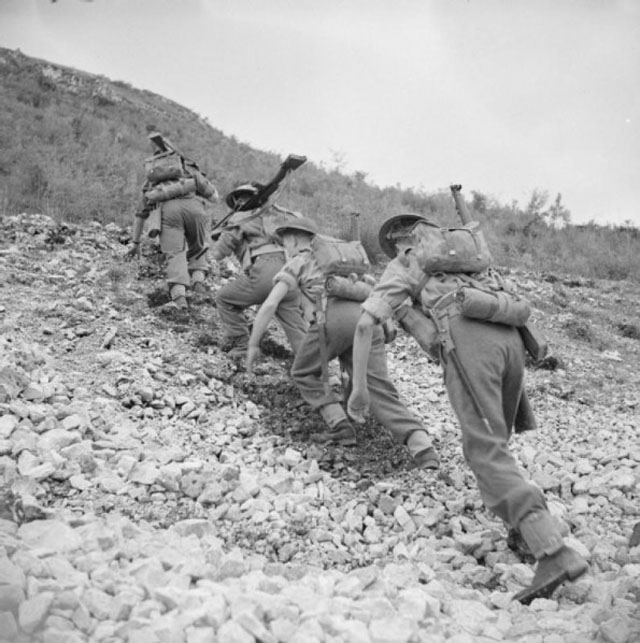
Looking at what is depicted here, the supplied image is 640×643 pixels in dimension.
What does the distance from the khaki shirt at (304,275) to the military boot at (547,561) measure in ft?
8.49

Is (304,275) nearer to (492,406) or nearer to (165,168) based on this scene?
(492,406)

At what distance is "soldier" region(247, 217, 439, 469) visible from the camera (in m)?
4.33

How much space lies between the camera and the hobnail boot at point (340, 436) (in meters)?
4.68

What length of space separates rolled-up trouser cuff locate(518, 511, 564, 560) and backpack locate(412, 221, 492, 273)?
54.7 inches

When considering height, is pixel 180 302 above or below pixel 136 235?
below

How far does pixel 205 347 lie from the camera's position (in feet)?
21.0

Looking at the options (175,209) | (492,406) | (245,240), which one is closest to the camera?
(492,406)

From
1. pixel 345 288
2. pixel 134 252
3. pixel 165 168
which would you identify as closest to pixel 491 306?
pixel 345 288

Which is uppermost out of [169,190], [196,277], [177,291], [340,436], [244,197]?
[244,197]

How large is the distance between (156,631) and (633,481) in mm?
3391

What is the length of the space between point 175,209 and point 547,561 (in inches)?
234

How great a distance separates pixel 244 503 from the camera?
11.7 feet

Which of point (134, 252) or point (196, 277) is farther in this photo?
point (134, 252)

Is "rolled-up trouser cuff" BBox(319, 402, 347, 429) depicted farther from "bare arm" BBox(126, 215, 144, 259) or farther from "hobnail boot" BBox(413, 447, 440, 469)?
"bare arm" BBox(126, 215, 144, 259)
